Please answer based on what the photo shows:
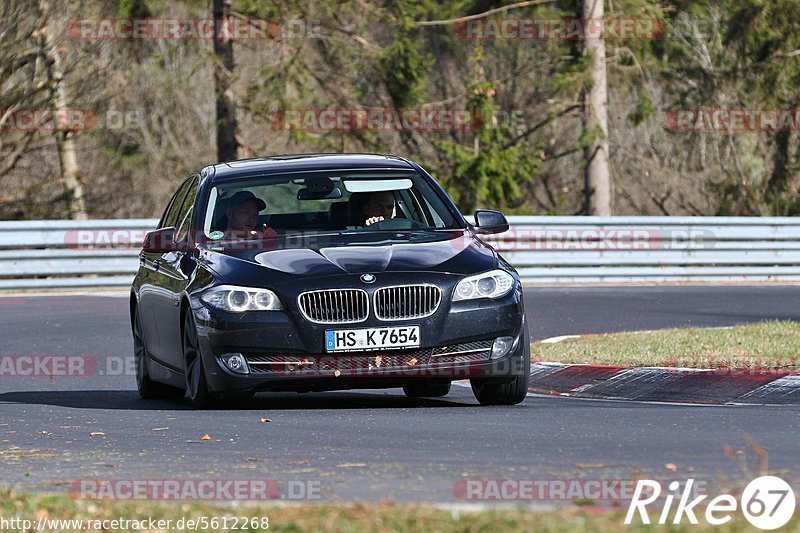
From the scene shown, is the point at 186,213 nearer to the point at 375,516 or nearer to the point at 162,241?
the point at 162,241

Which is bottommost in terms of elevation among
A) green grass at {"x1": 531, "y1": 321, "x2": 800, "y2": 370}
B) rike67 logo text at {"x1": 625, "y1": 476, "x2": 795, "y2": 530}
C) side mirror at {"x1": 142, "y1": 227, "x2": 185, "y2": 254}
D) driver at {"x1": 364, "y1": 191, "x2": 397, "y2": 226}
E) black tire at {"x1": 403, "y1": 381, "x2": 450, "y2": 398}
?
green grass at {"x1": 531, "y1": 321, "x2": 800, "y2": 370}

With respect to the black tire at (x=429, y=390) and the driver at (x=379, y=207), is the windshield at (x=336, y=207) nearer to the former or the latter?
the driver at (x=379, y=207)

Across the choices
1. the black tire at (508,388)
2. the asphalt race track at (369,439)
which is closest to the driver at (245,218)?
the asphalt race track at (369,439)

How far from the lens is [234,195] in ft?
35.6

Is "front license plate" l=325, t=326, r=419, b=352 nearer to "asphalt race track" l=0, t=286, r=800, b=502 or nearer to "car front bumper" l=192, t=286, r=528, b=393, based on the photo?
"car front bumper" l=192, t=286, r=528, b=393

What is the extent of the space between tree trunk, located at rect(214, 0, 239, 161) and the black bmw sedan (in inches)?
812

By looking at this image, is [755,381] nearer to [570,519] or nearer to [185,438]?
[185,438]

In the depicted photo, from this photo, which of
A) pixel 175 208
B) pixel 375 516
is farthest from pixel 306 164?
pixel 375 516

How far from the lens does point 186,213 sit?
37.1ft

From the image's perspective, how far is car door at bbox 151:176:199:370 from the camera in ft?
34.0

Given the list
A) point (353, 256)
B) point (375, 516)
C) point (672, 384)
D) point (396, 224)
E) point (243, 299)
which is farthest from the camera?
point (672, 384)

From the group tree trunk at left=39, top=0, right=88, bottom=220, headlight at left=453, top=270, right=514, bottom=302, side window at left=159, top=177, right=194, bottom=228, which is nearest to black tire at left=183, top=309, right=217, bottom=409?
headlight at left=453, top=270, right=514, bottom=302

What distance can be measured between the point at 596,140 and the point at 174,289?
21702 millimetres

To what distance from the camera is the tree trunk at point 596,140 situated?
31297mm
